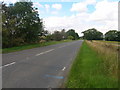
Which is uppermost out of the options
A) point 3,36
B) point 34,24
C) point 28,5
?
point 28,5

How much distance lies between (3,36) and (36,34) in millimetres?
11589

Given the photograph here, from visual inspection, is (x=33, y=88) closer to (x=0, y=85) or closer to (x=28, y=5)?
(x=0, y=85)

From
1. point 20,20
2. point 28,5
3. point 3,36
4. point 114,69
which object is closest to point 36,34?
point 20,20

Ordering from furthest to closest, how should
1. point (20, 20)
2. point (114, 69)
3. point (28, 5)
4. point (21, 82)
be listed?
point (28, 5) → point (20, 20) → point (114, 69) → point (21, 82)

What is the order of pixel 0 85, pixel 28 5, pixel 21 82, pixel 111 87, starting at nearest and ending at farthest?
pixel 111 87
pixel 0 85
pixel 21 82
pixel 28 5

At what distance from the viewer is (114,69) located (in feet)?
22.1

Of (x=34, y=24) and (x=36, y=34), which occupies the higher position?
(x=34, y=24)

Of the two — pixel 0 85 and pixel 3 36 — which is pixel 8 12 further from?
pixel 0 85

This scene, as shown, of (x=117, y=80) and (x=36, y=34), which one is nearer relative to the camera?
(x=117, y=80)

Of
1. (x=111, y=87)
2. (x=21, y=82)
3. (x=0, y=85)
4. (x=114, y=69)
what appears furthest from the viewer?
(x=114, y=69)

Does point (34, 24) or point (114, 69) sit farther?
point (34, 24)

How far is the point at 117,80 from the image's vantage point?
18.5 ft

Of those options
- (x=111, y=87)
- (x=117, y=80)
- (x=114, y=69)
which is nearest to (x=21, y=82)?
(x=111, y=87)

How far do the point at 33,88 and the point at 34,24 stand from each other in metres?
29.4
